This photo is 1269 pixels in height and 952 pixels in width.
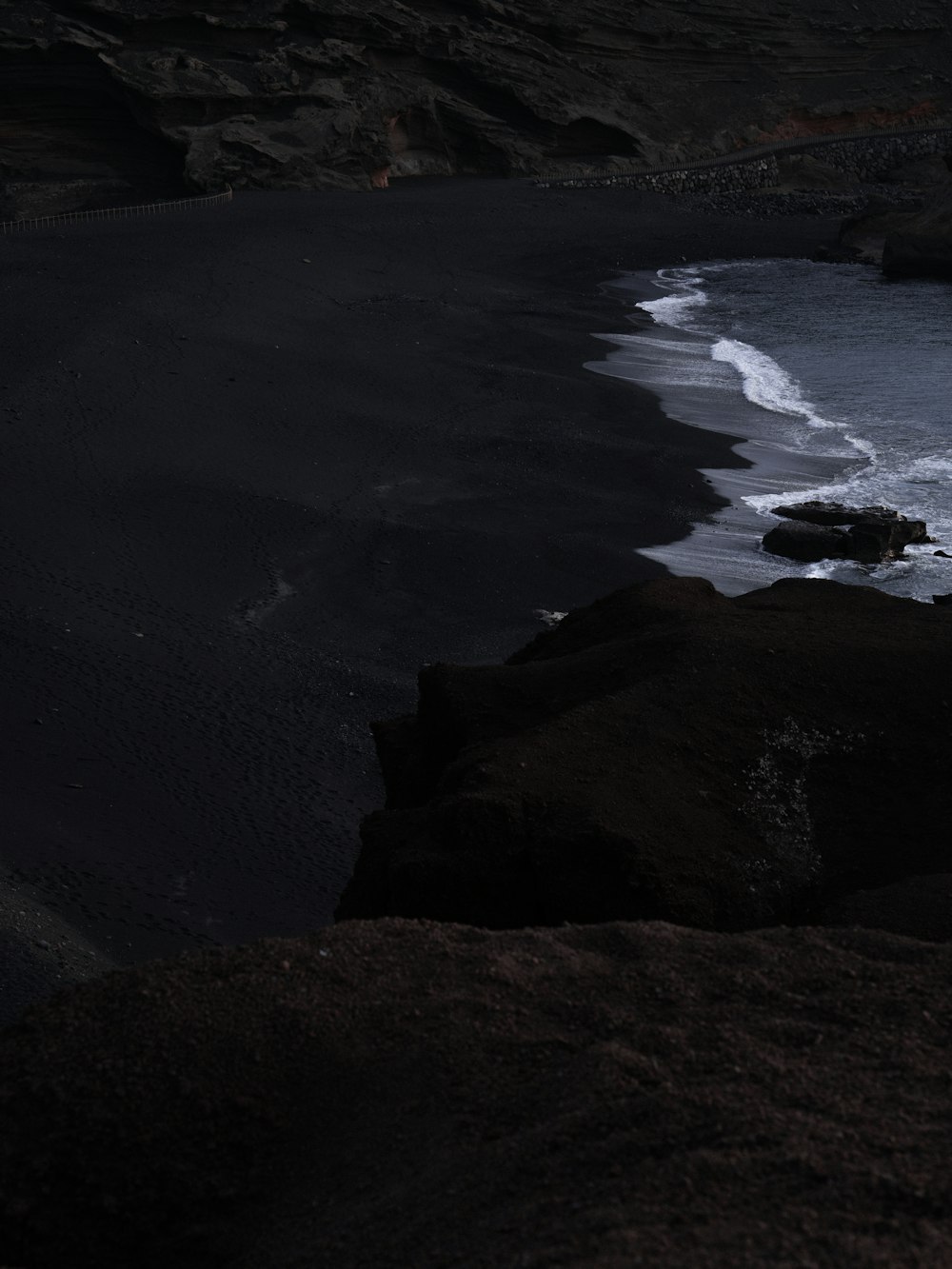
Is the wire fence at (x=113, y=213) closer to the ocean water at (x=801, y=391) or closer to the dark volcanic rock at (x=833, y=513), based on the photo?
the ocean water at (x=801, y=391)

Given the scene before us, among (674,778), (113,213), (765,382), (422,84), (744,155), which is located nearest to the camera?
(674,778)

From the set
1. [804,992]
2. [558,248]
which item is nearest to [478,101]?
[558,248]

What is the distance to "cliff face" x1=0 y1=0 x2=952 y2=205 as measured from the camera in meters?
33.9

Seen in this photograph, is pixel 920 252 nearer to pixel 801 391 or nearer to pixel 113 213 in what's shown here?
pixel 801 391

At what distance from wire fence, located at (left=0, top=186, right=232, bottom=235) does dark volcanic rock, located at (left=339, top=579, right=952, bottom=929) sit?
22.1 metres

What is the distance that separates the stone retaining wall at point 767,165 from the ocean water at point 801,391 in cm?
1213

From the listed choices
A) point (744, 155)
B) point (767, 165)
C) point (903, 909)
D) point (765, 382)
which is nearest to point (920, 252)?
point (765, 382)

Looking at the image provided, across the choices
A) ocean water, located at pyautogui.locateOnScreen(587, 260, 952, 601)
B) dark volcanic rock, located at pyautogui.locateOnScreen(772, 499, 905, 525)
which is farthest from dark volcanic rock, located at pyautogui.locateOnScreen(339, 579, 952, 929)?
dark volcanic rock, located at pyautogui.locateOnScreen(772, 499, 905, 525)

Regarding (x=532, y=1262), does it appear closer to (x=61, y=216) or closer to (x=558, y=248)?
(x=61, y=216)

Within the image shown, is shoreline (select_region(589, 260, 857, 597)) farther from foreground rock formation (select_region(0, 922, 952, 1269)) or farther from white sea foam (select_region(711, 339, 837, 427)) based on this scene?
foreground rock formation (select_region(0, 922, 952, 1269))

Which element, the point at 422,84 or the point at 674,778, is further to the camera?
the point at 422,84

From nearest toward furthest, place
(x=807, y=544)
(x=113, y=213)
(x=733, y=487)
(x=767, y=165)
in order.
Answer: (x=807, y=544)
(x=733, y=487)
(x=113, y=213)
(x=767, y=165)

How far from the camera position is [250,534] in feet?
37.2

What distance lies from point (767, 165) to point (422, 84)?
1361 centimetres
